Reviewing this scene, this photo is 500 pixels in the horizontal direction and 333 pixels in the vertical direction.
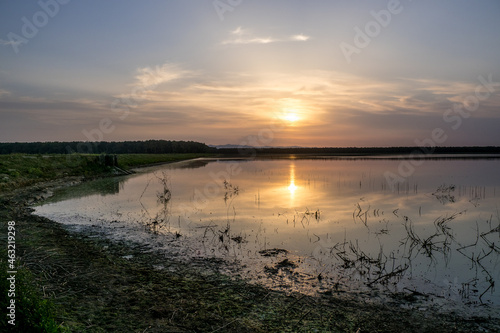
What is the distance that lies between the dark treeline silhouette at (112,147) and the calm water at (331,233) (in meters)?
99.9

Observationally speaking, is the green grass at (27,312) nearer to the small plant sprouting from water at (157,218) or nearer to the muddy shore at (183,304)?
the muddy shore at (183,304)

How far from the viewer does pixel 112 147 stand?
128125 mm

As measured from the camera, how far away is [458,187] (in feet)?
79.3

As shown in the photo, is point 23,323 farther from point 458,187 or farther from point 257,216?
point 458,187

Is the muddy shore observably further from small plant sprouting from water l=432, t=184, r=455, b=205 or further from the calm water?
small plant sprouting from water l=432, t=184, r=455, b=205

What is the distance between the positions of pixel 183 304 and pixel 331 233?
7.12 meters

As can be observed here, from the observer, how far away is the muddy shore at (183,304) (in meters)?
5.28

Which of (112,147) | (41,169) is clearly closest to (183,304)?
(41,169)

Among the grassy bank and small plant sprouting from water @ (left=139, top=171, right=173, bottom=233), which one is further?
the grassy bank

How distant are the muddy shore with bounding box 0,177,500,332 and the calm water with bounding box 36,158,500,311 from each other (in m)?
0.72

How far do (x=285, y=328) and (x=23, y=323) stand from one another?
3706mm

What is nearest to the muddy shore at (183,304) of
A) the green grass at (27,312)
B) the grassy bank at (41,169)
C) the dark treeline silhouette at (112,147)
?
the green grass at (27,312)

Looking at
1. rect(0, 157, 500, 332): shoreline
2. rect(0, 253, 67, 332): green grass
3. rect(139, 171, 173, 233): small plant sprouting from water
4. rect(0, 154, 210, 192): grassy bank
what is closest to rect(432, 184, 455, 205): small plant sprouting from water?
rect(0, 157, 500, 332): shoreline

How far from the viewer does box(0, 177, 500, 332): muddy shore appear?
5.28 metres
